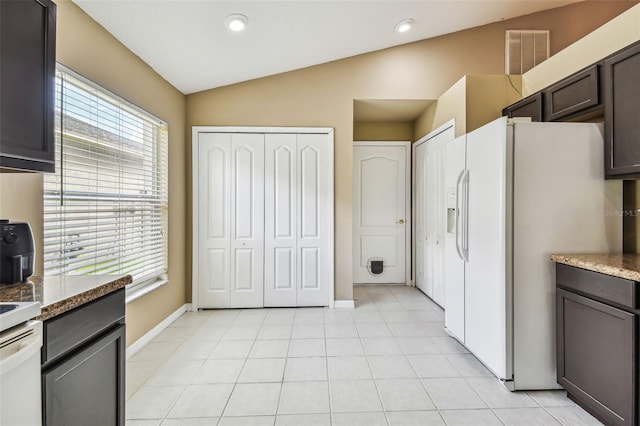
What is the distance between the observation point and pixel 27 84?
1266mm

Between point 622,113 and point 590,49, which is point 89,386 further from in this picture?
point 590,49

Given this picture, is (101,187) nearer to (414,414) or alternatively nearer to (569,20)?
(414,414)

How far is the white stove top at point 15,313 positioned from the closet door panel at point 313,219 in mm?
2876

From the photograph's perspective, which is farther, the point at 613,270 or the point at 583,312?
the point at 583,312

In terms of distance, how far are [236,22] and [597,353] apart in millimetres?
3386

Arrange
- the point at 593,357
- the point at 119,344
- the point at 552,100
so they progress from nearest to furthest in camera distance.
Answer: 1. the point at 119,344
2. the point at 593,357
3. the point at 552,100

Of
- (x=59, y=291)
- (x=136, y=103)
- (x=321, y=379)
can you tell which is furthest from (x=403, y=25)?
(x=59, y=291)

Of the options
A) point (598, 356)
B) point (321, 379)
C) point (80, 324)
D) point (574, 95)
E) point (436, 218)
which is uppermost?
point (574, 95)

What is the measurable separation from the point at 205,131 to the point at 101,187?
1.63 m

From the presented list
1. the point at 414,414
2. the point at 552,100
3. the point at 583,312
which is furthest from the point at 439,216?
the point at 414,414

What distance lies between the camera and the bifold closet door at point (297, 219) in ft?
12.3

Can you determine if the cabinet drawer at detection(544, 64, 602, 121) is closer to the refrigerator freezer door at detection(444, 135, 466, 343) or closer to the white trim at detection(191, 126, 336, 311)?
the refrigerator freezer door at detection(444, 135, 466, 343)

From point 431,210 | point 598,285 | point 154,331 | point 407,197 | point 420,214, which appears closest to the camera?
point 598,285

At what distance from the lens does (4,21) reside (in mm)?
1160
